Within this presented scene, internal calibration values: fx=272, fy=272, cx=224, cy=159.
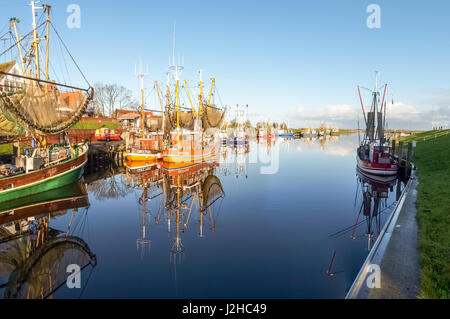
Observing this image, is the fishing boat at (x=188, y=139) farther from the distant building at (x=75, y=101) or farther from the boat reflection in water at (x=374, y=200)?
the boat reflection in water at (x=374, y=200)

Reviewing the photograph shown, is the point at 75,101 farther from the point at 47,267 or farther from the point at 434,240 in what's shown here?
the point at 434,240

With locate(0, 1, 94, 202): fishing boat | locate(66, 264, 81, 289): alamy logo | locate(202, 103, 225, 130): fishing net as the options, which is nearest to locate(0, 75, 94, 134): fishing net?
locate(0, 1, 94, 202): fishing boat

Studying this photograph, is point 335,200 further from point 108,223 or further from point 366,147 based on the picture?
point 366,147

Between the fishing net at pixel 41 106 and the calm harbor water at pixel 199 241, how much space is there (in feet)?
20.0

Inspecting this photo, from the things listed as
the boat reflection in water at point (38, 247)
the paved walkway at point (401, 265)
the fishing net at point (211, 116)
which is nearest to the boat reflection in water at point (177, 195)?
the boat reflection in water at point (38, 247)

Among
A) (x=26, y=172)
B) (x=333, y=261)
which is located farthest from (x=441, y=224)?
(x=26, y=172)

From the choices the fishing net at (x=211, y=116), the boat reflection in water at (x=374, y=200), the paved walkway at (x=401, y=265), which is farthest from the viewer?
the fishing net at (x=211, y=116)

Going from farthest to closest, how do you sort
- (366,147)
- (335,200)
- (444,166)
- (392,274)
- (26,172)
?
(366,147) < (444,166) < (335,200) < (26,172) < (392,274)

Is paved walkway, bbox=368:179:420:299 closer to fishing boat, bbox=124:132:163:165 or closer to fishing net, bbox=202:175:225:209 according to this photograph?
fishing net, bbox=202:175:225:209

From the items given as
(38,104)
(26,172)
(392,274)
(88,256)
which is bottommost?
(88,256)

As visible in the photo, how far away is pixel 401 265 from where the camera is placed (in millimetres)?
8789

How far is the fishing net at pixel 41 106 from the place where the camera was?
19266 millimetres

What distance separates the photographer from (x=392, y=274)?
821cm
